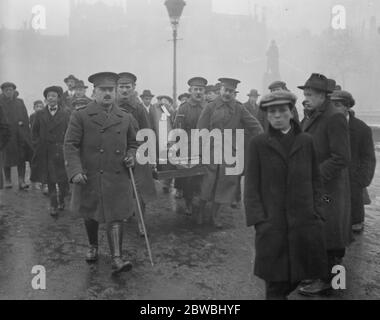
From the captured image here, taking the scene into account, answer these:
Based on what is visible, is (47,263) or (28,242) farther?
(28,242)

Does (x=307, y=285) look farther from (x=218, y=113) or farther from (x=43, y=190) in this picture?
(x=43, y=190)

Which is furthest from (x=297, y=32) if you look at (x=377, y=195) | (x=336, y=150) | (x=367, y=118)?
(x=336, y=150)

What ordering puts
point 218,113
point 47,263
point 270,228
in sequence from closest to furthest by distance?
1. point 270,228
2. point 47,263
3. point 218,113

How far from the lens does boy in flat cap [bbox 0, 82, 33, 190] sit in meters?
8.70

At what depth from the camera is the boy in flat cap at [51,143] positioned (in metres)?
6.90

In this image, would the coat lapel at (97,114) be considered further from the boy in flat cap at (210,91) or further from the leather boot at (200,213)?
the boy in flat cap at (210,91)

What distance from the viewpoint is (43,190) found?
8422 mm

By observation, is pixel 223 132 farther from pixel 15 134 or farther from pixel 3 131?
pixel 15 134

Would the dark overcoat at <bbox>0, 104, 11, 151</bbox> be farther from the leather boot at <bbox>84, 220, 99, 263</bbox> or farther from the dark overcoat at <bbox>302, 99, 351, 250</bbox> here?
the dark overcoat at <bbox>302, 99, 351, 250</bbox>

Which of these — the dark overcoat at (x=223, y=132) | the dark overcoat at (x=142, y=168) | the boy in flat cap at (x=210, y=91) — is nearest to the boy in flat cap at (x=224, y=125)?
the dark overcoat at (x=223, y=132)

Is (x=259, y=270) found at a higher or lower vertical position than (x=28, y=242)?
higher

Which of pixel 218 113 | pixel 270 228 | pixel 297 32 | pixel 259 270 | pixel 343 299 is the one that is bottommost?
pixel 343 299

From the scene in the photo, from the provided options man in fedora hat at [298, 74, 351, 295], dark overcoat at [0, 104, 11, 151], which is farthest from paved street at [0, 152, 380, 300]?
dark overcoat at [0, 104, 11, 151]

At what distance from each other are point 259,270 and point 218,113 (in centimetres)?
351
